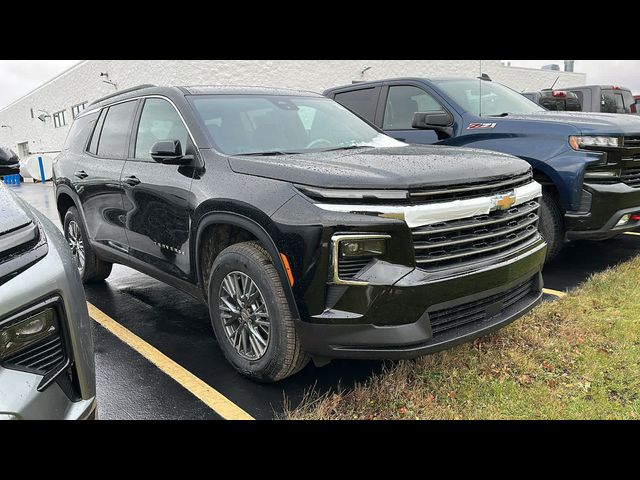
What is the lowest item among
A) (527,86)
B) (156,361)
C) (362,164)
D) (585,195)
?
(527,86)

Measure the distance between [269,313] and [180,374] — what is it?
3.03 feet

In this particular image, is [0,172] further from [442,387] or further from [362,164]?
[442,387]

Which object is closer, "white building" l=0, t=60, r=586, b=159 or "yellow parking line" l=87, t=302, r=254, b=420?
"yellow parking line" l=87, t=302, r=254, b=420

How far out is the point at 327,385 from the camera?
3.12 metres

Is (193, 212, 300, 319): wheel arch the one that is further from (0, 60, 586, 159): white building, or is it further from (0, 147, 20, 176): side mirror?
(0, 60, 586, 159): white building

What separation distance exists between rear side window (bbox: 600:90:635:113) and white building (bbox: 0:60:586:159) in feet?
31.8

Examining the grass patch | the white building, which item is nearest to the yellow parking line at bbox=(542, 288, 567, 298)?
the grass patch

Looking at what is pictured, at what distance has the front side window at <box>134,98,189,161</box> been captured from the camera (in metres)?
3.73

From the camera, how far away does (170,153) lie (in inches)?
132

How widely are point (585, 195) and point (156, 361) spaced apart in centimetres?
385

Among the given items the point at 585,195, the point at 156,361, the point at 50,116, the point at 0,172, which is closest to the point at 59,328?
the point at 0,172

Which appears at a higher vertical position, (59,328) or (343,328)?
(59,328)

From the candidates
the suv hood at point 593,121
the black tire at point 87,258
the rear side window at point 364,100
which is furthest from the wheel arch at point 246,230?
the rear side window at point 364,100

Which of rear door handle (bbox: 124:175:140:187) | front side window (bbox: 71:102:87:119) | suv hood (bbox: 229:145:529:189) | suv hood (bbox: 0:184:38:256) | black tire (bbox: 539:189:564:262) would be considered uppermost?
suv hood (bbox: 0:184:38:256)
